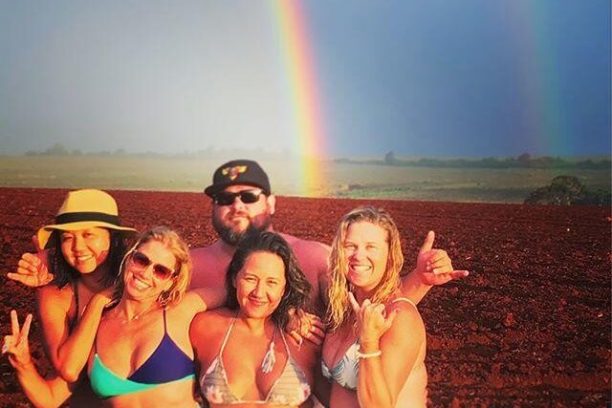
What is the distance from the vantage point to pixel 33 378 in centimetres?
343

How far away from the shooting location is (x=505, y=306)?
11.1 meters

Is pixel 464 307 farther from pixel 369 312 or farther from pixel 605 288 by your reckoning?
pixel 369 312

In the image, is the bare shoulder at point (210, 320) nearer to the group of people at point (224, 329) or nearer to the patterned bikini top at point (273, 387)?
the group of people at point (224, 329)

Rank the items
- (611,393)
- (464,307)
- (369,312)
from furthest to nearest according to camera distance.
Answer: (464,307)
(611,393)
(369,312)

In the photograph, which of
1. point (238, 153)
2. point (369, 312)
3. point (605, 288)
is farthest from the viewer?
point (238, 153)

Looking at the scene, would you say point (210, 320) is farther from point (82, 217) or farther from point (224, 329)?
point (82, 217)

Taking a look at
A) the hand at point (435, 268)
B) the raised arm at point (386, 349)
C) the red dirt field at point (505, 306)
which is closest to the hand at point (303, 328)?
the raised arm at point (386, 349)

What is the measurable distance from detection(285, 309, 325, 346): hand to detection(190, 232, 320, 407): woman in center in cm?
4

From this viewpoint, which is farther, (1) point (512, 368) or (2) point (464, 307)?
(2) point (464, 307)

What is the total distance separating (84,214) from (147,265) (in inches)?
24.1

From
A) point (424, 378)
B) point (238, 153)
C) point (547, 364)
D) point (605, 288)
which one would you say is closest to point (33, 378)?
point (424, 378)

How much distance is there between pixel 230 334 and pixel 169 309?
0.34m

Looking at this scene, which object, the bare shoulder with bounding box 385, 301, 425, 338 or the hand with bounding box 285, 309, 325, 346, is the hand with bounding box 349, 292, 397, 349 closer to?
the bare shoulder with bounding box 385, 301, 425, 338

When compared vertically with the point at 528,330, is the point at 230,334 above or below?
above
